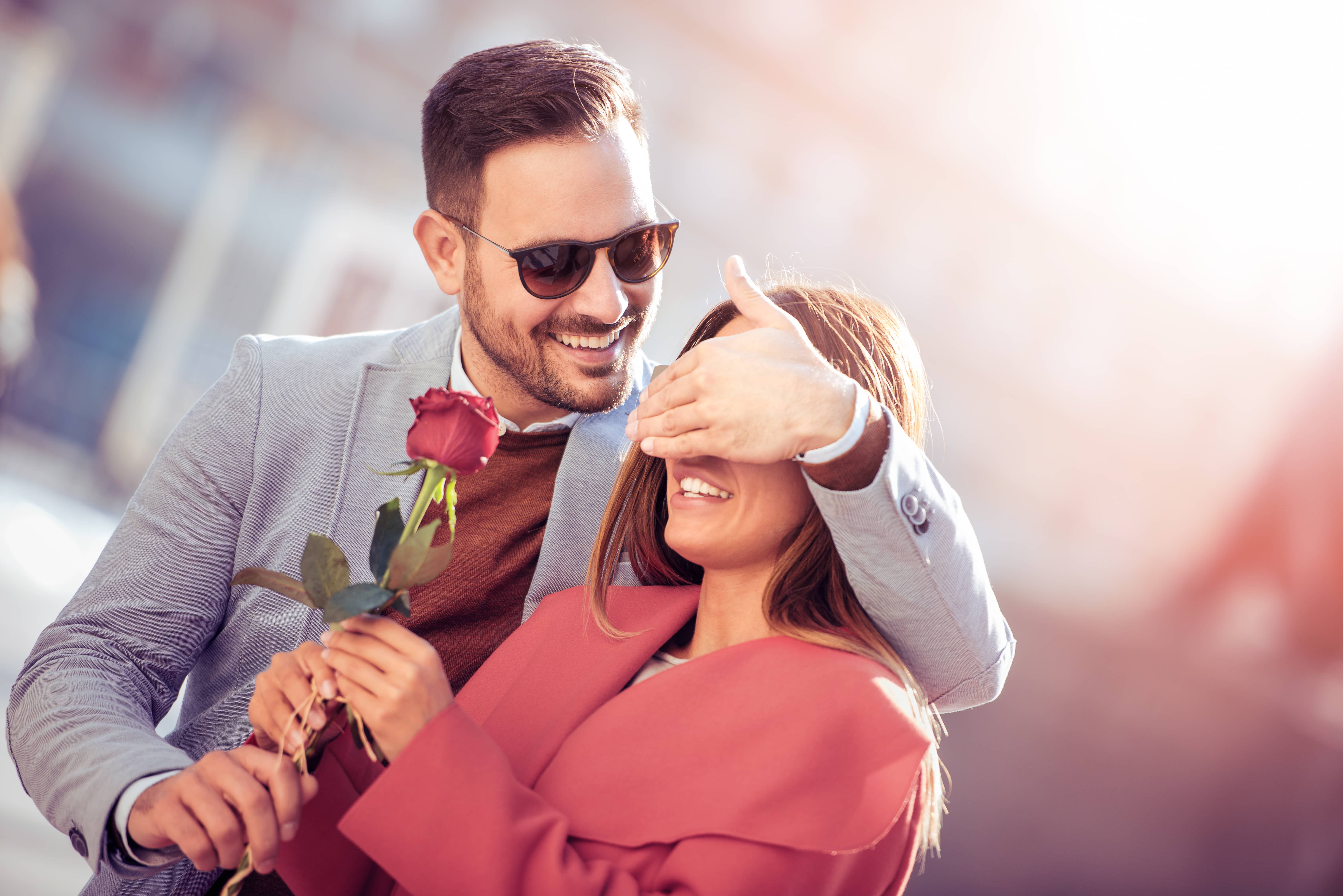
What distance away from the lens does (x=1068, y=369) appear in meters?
9.66

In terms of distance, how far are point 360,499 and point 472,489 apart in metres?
0.22

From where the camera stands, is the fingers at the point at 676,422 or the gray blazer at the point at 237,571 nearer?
the fingers at the point at 676,422

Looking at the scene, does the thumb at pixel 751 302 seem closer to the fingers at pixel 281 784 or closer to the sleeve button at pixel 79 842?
the fingers at pixel 281 784

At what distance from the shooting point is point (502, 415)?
6.73 feet

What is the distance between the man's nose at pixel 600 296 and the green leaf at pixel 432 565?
2.86 feet

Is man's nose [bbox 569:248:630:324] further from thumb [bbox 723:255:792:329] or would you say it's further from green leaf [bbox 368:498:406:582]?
green leaf [bbox 368:498:406:582]

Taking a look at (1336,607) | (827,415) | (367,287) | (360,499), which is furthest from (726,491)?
(367,287)

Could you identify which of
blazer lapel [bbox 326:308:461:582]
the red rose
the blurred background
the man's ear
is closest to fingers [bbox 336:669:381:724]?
the red rose

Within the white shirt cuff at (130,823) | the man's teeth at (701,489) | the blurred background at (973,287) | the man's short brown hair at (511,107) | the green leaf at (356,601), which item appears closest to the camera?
the green leaf at (356,601)

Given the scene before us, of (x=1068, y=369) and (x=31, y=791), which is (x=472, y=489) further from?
(x=1068, y=369)

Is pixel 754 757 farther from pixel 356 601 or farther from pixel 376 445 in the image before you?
pixel 376 445

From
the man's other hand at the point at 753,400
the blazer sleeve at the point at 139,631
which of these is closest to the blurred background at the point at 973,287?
the blazer sleeve at the point at 139,631

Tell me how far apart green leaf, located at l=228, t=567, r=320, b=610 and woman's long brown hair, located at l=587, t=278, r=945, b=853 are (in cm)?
56

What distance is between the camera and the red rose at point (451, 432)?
1.09 metres
